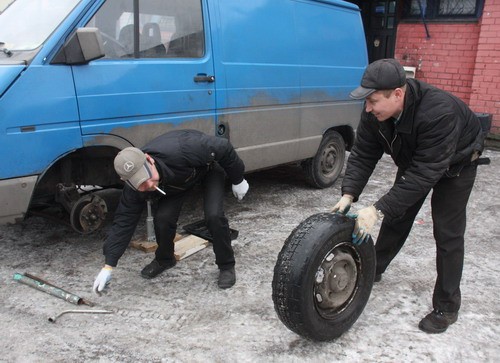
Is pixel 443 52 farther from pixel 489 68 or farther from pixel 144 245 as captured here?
pixel 144 245

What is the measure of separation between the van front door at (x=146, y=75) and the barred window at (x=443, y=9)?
19.4ft

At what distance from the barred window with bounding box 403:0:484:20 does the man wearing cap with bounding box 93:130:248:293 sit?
6.46m

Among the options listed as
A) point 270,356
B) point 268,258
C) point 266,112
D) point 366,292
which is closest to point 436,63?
point 266,112

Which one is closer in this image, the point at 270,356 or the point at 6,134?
the point at 270,356

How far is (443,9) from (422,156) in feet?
22.9

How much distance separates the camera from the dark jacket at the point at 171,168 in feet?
10.1

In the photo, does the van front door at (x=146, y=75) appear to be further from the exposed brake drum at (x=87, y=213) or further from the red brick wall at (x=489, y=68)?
the red brick wall at (x=489, y=68)

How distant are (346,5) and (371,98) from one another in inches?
141

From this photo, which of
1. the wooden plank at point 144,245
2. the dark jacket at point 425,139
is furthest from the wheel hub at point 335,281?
the wooden plank at point 144,245

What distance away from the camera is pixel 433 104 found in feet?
8.08

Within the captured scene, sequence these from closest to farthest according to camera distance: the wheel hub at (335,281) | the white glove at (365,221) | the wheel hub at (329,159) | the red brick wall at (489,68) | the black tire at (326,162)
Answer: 1. the white glove at (365,221)
2. the wheel hub at (335,281)
3. the black tire at (326,162)
4. the wheel hub at (329,159)
5. the red brick wall at (489,68)

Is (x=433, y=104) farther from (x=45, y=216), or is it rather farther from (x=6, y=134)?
(x=45, y=216)

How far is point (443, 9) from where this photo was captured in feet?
27.3

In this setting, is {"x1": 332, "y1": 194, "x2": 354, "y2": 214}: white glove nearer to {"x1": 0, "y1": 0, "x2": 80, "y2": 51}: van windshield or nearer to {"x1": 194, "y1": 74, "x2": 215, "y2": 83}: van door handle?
{"x1": 194, "y1": 74, "x2": 215, "y2": 83}: van door handle
